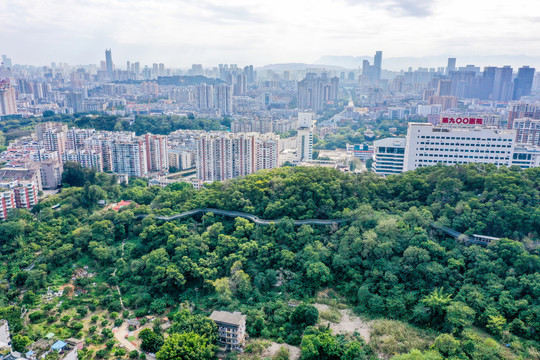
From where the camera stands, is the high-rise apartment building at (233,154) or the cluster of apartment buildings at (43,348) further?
the high-rise apartment building at (233,154)

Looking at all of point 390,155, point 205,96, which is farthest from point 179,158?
point 205,96

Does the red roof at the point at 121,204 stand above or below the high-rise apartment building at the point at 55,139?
Answer: below

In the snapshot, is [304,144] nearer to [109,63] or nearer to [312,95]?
[312,95]

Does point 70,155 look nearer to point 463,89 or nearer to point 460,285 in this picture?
point 460,285

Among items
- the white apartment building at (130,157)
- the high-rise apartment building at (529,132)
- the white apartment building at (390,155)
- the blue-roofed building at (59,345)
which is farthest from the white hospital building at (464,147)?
the blue-roofed building at (59,345)

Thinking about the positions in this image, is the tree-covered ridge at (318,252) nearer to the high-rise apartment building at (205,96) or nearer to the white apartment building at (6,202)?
the white apartment building at (6,202)
